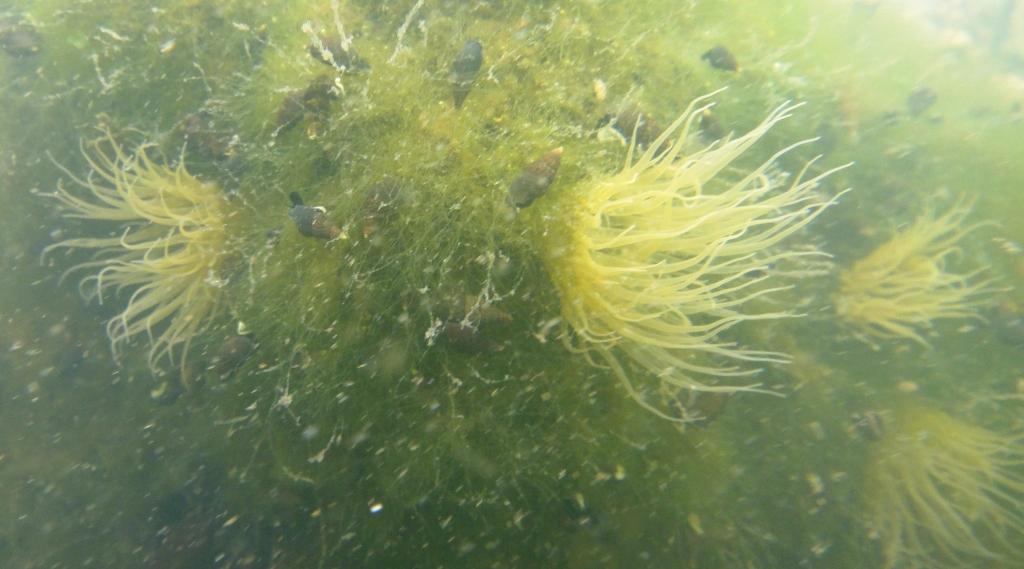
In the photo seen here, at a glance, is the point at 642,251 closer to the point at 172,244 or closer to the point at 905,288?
the point at 905,288

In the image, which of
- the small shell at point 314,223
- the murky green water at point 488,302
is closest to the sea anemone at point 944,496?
the murky green water at point 488,302

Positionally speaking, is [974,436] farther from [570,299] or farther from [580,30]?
[580,30]

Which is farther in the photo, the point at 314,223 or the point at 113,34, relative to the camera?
the point at 113,34

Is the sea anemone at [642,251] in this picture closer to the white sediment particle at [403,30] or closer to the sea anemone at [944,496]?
the white sediment particle at [403,30]

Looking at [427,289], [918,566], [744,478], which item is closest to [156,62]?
[427,289]

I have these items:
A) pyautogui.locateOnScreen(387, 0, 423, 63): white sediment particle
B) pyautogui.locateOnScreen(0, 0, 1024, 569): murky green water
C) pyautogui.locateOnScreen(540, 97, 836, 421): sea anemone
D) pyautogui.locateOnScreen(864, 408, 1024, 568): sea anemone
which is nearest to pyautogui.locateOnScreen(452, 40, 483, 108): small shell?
pyautogui.locateOnScreen(0, 0, 1024, 569): murky green water

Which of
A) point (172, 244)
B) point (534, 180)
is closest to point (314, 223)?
point (534, 180)
